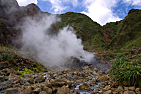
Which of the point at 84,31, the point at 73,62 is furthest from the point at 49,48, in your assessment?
the point at 84,31

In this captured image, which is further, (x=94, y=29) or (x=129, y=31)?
(x=94, y=29)

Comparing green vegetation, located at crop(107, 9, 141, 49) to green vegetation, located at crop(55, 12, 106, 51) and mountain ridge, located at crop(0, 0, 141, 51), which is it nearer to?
mountain ridge, located at crop(0, 0, 141, 51)

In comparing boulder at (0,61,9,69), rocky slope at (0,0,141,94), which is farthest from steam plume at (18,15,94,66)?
boulder at (0,61,9,69)

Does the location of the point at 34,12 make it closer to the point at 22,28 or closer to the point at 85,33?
the point at 22,28

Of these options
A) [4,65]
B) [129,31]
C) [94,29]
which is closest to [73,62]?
[4,65]

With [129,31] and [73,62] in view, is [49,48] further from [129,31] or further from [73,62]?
[129,31]

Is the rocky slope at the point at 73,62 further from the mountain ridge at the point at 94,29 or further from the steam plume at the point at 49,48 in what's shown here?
the steam plume at the point at 49,48

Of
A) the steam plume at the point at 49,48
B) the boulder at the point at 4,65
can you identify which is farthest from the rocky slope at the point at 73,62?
the steam plume at the point at 49,48

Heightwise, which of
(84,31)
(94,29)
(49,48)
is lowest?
(49,48)

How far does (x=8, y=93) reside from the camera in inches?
235

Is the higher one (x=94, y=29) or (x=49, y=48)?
(x=94, y=29)

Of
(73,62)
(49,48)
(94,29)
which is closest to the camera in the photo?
(73,62)

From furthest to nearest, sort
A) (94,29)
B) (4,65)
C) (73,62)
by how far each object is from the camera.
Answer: (94,29) < (73,62) < (4,65)

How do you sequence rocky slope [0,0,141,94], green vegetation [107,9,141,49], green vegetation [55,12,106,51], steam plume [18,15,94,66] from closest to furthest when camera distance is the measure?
rocky slope [0,0,141,94], steam plume [18,15,94,66], green vegetation [107,9,141,49], green vegetation [55,12,106,51]
